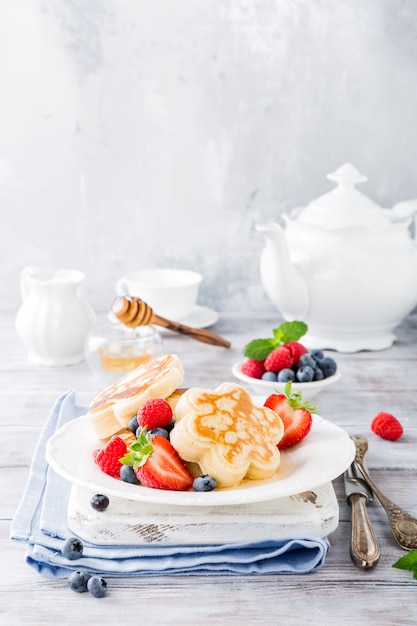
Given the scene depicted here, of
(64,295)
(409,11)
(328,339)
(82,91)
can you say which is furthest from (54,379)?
(409,11)

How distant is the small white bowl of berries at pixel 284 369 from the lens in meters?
1.39

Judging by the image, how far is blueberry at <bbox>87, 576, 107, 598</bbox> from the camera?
87 centimetres

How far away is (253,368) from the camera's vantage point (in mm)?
1426

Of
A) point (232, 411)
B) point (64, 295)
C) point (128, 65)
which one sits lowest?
point (64, 295)

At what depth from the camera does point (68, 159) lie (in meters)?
1.98

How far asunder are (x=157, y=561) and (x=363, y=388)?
0.71m

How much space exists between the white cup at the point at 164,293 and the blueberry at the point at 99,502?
0.88 metres

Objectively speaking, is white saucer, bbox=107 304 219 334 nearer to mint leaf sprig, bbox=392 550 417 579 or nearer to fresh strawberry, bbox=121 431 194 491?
fresh strawberry, bbox=121 431 194 491

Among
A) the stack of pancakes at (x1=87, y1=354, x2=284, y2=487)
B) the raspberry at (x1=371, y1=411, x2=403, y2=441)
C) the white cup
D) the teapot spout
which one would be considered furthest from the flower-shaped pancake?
the white cup

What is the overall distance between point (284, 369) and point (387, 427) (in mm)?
207

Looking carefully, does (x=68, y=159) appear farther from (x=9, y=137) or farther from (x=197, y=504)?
(x=197, y=504)

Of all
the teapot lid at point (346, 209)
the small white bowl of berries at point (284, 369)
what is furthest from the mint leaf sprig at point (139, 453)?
the teapot lid at point (346, 209)

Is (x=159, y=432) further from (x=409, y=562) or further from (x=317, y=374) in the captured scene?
(x=317, y=374)

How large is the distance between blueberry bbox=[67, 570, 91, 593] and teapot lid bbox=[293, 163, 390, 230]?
3.28 ft
